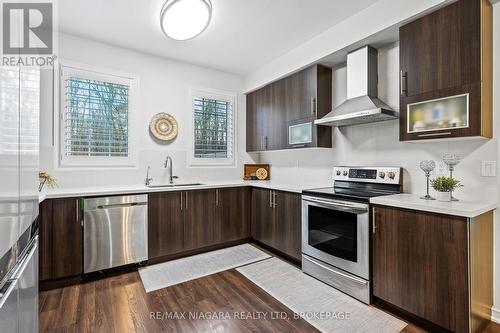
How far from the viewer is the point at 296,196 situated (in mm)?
2963

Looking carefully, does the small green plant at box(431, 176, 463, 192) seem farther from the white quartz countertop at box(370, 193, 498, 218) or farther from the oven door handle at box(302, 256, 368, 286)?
the oven door handle at box(302, 256, 368, 286)

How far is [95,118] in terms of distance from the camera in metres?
3.19

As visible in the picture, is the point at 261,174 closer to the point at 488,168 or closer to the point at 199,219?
the point at 199,219

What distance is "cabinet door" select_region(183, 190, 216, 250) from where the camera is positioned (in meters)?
3.24

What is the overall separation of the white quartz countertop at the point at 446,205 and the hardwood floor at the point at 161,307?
0.89 meters

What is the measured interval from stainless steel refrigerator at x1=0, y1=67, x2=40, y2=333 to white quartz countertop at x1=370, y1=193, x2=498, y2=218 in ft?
7.38

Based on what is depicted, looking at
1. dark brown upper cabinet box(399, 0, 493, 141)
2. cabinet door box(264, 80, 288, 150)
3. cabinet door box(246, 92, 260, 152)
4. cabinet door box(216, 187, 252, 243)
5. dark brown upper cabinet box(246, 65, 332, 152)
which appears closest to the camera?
dark brown upper cabinet box(399, 0, 493, 141)

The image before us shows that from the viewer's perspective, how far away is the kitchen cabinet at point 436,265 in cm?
168

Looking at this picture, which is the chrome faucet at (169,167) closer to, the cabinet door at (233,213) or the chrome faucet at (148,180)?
the chrome faucet at (148,180)

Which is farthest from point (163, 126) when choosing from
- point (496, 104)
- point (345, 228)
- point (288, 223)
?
point (496, 104)

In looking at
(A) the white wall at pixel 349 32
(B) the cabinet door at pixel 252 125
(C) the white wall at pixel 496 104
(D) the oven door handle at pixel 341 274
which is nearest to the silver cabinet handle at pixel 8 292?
(D) the oven door handle at pixel 341 274

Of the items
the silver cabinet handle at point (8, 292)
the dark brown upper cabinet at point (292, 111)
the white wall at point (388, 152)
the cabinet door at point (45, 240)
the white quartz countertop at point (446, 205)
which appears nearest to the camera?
the silver cabinet handle at point (8, 292)

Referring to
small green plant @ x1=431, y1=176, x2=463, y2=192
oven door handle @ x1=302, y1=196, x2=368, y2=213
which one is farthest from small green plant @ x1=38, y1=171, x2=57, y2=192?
small green plant @ x1=431, y1=176, x2=463, y2=192

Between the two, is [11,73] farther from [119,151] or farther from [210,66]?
[210,66]
